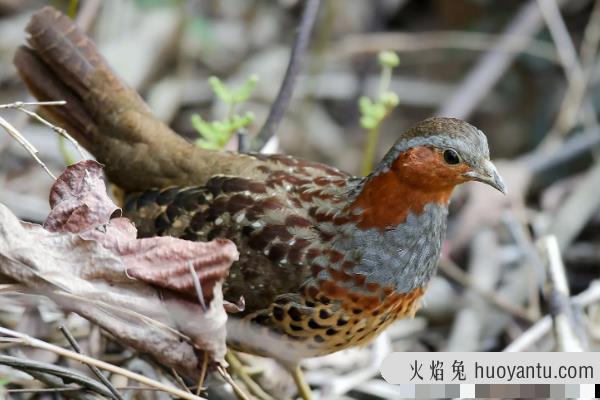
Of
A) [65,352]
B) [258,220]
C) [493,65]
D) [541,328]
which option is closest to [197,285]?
[65,352]

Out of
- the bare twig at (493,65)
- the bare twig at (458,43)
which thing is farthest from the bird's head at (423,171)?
the bare twig at (493,65)

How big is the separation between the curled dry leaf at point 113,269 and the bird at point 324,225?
657 mm

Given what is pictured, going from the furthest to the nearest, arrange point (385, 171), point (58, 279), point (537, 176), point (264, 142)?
1. point (537, 176)
2. point (264, 142)
3. point (385, 171)
4. point (58, 279)

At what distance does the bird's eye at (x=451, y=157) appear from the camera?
2.93 metres

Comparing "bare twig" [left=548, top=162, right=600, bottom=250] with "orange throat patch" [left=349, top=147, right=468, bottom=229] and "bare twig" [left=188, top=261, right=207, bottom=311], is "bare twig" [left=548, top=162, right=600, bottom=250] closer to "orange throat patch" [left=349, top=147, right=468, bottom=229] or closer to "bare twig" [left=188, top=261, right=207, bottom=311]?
"orange throat patch" [left=349, top=147, right=468, bottom=229]

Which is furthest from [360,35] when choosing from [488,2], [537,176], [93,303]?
[93,303]

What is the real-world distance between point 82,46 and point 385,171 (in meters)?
1.31

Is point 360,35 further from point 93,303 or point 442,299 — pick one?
point 93,303

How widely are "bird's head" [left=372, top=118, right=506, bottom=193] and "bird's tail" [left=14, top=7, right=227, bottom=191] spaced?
875mm

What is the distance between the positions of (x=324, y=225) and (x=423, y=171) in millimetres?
413

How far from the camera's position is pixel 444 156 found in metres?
2.95

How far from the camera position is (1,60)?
19.6ft

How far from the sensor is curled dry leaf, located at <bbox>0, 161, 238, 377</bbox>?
7.81 feet

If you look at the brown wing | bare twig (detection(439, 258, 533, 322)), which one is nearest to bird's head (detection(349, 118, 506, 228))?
the brown wing
